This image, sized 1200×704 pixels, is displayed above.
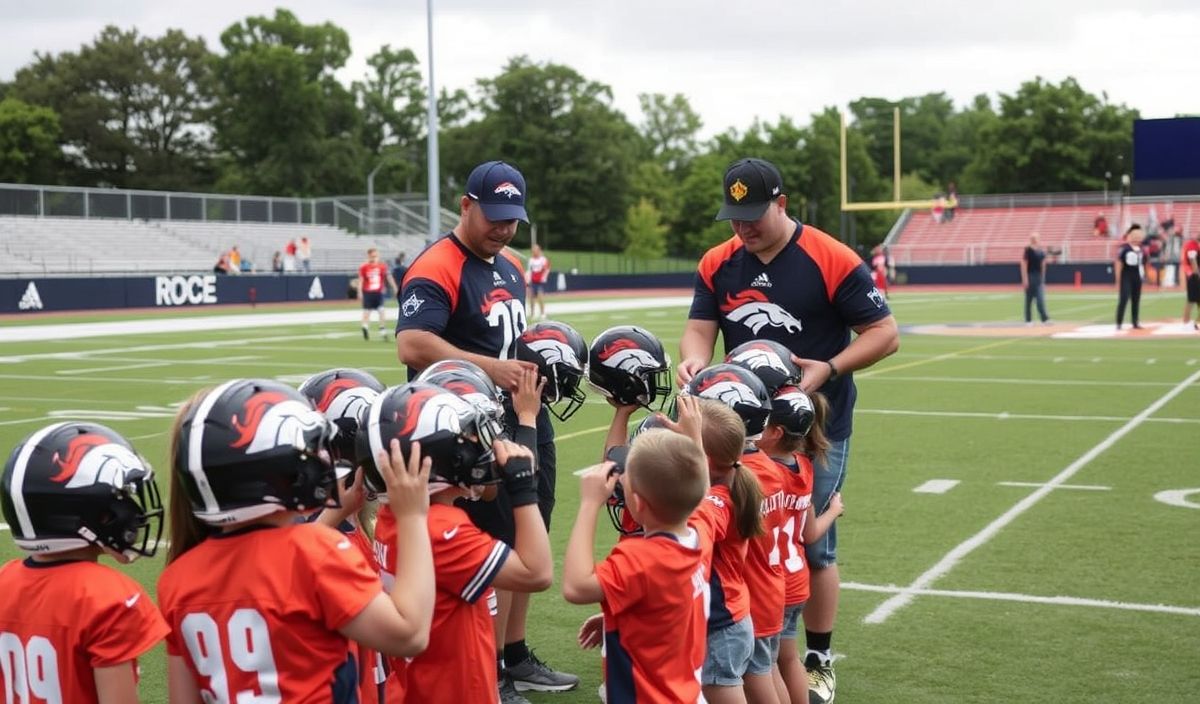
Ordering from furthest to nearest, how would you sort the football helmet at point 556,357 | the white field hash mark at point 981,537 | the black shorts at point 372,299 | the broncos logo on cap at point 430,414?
1. the black shorts at point 372,299
2. the white field hash mark at point 981,537
3. the football helmet at point 556,357
4. the broncos logo on cap at point 430,414

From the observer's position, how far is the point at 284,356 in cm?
2155

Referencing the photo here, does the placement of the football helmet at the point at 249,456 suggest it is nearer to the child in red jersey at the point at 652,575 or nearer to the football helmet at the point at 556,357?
the child in red jersey at the point at 652,575

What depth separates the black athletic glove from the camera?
147 inches

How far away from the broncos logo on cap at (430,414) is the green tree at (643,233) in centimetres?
8930

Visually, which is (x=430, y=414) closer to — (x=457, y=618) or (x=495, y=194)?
(x=457, y=618)

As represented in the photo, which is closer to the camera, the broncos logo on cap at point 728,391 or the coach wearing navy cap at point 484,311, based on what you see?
the broncos logo on cap at point 728,391

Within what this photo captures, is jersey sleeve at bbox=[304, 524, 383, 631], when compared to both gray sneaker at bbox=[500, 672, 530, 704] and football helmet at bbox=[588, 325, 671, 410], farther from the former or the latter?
gray sneaker at bbox=[500, 672, 530, 704]

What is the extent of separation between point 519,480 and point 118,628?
1120 millimetres

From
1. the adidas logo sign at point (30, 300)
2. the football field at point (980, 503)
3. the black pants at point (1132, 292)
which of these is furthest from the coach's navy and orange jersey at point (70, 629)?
the adidas logo sign at point (30, 300)

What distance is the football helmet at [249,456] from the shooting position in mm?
3049

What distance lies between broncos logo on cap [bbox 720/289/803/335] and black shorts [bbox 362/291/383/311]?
21.1 metres

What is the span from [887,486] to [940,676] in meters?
4.25

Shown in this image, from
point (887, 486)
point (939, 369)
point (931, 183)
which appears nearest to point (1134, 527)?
point (887, 486)

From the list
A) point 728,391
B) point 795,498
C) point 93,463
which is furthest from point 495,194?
point 93,463
